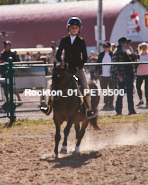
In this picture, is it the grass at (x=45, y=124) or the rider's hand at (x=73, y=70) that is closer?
the rider's hand at (x=73, y=70)

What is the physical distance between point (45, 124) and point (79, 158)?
14.7 feet

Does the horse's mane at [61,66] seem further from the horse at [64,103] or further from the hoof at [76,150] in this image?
the hoof at [76,150]

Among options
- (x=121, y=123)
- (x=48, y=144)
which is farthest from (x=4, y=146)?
(x=121, y=123)

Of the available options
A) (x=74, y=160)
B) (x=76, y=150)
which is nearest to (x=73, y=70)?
(x=76, y=150)

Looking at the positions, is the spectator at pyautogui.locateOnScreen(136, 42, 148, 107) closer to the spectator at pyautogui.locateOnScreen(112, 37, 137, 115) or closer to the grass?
the spectator at pyautogui.locateOnScreen(112, 37, 137, 115)

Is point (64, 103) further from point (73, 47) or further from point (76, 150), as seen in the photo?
point (73, 47)

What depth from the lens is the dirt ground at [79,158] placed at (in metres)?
6.04

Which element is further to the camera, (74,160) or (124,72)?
(124,72)

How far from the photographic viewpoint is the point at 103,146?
880 centimetres

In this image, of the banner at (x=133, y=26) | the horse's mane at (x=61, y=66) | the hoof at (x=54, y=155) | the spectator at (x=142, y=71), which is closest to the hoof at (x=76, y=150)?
the hoof at (x=54, y=155)

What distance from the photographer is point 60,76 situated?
743 cm

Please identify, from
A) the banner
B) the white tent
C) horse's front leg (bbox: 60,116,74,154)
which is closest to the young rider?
horse's front leg (bbox: 60,116,74,154)

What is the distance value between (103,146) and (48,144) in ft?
4.18

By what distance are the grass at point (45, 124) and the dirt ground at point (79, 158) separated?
3 centimetres
